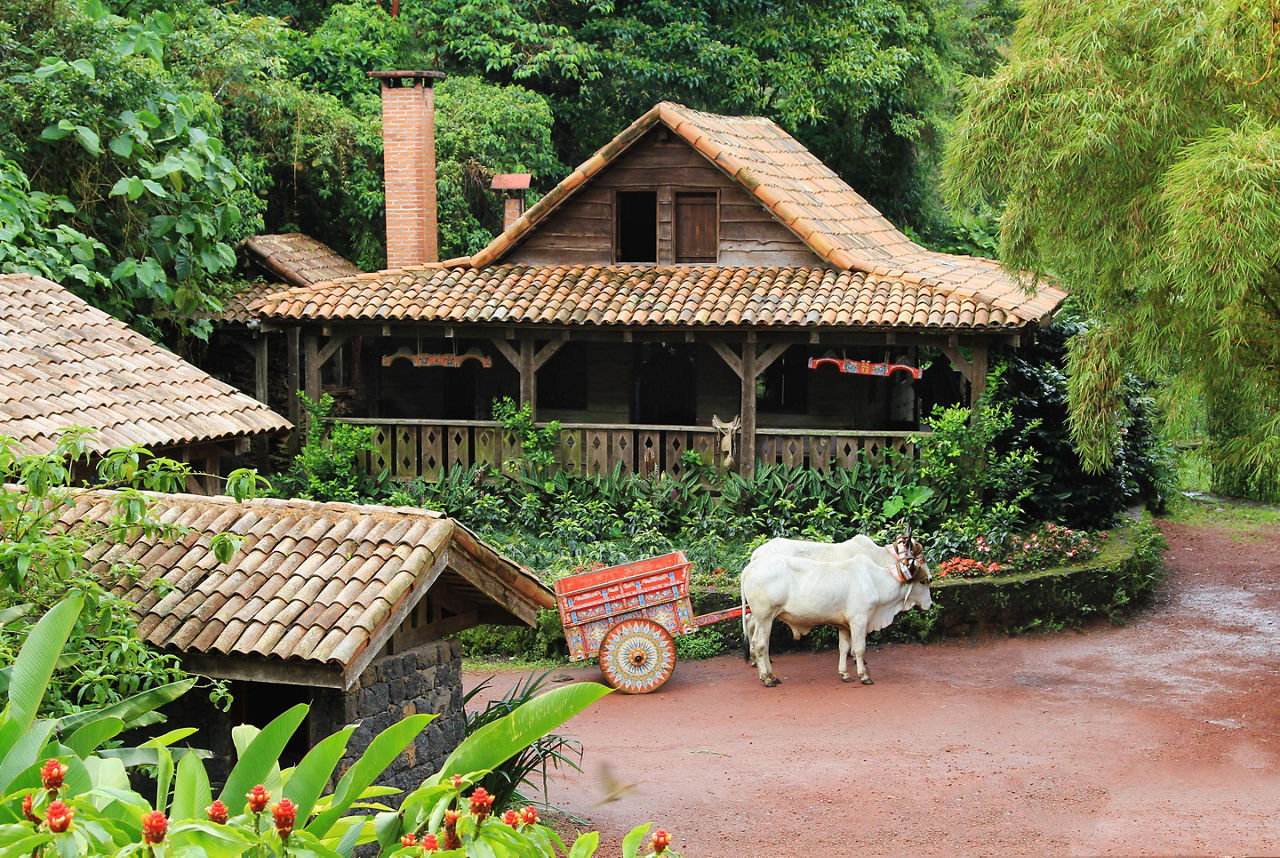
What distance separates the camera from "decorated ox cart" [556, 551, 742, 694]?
12734mm

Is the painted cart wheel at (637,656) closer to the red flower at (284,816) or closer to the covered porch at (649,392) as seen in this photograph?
the covered porch at (649,392)

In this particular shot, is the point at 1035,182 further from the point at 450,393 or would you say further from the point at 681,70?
the point at 681,70

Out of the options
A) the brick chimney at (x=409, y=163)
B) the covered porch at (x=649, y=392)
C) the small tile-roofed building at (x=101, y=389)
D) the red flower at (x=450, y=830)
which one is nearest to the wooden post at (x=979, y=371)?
the covered porch at (x=649, y=392)

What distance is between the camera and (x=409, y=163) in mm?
19297

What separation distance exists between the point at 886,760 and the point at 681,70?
54.5 feet

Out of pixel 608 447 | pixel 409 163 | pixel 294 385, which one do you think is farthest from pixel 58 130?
pixel 608 447

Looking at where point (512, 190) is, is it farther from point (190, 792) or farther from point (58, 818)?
point (58, 818)

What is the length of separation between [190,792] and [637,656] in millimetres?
9726

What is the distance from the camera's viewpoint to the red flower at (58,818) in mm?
2744

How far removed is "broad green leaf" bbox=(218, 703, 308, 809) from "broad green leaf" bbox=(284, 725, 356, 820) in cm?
12

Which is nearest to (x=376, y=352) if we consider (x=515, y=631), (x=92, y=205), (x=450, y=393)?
(x=450, y=393)

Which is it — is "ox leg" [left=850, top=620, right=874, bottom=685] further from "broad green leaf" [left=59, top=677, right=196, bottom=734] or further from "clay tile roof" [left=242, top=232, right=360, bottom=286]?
"clay tile roof" [left=242, top=232, right=360, bottom=286]

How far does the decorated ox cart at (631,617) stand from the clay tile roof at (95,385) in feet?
10.8

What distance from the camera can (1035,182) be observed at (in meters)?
12.8
